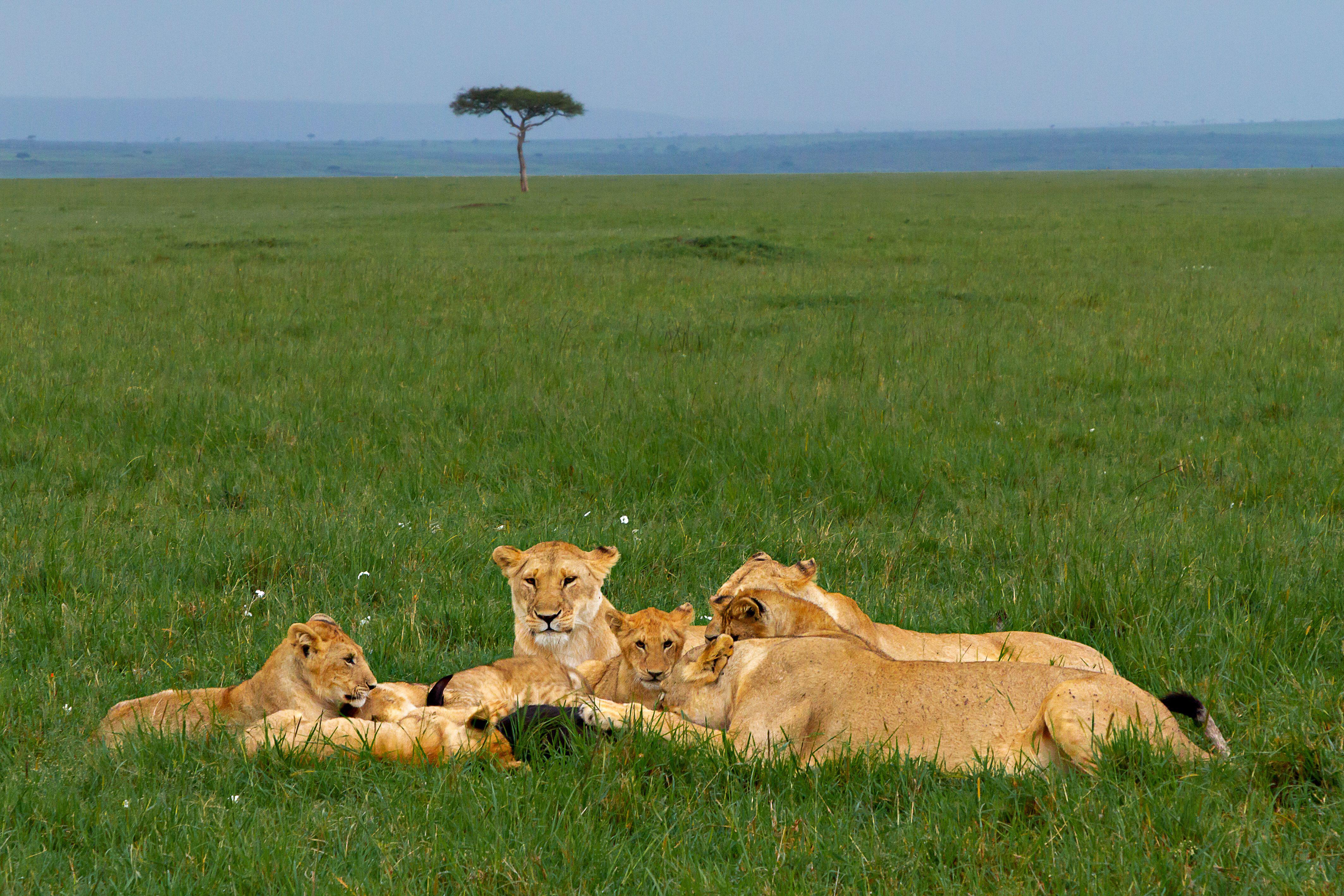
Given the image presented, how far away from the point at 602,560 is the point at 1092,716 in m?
1.92

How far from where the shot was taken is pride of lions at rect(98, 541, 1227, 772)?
3.45 m

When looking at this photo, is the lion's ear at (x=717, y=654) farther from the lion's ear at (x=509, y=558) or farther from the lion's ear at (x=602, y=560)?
the lion's ear at (x=509, y=558)

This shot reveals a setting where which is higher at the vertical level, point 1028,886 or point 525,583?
point 525,583

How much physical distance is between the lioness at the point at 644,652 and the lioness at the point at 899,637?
18 cm

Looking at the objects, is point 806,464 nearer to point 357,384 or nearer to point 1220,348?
point 357,384

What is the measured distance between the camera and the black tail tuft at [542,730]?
3.65 meters

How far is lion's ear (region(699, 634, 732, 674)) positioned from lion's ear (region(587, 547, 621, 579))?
2.37 ft

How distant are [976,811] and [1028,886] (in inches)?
14.1

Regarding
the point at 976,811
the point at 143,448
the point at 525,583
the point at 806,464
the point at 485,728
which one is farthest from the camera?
the point at 143,448

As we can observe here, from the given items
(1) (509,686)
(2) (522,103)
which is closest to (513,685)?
(1) (509,686)

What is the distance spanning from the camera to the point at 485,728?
12.2 feet

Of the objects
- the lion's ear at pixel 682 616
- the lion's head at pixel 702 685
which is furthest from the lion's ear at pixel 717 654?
the lion's ear at pixel 682 616

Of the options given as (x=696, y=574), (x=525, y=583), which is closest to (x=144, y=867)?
(x=525, y=583)

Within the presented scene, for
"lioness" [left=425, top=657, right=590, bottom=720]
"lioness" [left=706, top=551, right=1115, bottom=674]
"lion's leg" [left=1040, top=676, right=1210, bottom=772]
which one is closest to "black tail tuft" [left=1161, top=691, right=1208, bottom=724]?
"lion's leg" [left=1040, top=676, right=1210, bottom=772]
